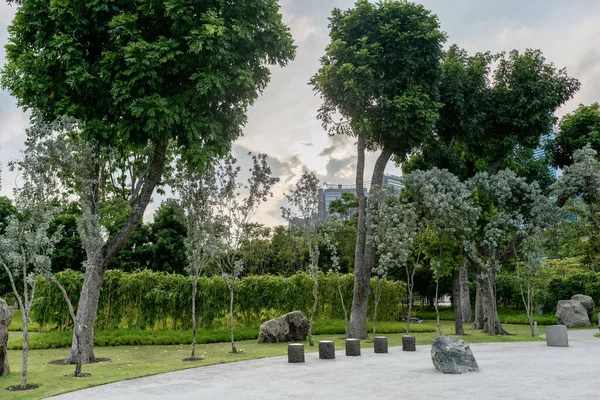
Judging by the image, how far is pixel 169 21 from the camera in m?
13.7

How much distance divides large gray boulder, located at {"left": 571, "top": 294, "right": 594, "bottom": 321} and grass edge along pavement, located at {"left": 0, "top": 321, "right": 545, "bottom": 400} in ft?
32.0

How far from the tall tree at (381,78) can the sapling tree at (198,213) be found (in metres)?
6.83

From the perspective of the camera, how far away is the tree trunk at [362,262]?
754 inches

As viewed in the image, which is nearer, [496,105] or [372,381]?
[372,381]

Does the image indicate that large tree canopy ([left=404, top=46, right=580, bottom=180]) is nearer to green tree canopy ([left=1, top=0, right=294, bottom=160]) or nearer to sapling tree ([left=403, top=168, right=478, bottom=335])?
sapling tree ([left=403, top=168, right=478, bottom=335])

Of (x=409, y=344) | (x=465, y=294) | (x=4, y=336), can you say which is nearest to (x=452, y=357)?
(x=409, y=344)

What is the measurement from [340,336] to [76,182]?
12.9m

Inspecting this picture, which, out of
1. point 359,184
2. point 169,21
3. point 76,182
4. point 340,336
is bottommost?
point 340,336

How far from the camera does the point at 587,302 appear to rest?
26047 millimetres

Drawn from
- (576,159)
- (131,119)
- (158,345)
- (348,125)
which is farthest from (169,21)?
(576,159)

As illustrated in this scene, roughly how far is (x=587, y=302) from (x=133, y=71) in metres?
25.4

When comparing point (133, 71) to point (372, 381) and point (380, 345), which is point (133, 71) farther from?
point (380, 345)

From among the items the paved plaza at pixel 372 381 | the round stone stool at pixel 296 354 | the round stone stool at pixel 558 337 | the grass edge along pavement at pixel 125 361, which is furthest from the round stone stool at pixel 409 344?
the round stone stool at pixel 558 337

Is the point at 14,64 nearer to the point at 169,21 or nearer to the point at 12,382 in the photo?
the point at 169,21
